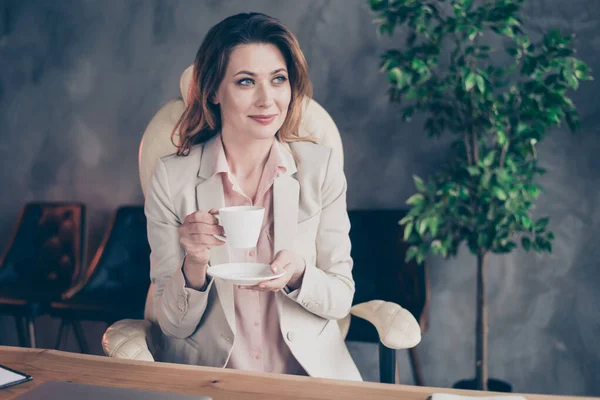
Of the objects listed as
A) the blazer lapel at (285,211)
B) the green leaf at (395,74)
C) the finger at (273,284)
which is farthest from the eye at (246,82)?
the green leaf at (395,74)

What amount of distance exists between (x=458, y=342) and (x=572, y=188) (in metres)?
0.85

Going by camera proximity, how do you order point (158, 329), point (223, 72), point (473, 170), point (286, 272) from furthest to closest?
1. point (473, 170)
2. point (158, 329)
3. point (223, 72)
4. point (286, 272)

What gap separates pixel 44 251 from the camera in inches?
115

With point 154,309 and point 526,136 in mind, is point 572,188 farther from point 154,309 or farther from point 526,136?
point 154,309

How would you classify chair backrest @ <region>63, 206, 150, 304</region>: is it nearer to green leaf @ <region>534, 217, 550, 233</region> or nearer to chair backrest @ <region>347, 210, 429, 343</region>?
chair backrest @ <region>347, 210, 429, 343</region>

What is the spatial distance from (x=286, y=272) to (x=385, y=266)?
1.43 m

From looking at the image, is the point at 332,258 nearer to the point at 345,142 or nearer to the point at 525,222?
the point at 525,222

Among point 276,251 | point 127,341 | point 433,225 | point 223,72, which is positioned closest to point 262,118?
point 223,72

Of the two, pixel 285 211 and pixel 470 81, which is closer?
pixel 285 211

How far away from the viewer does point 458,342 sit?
2.75 m

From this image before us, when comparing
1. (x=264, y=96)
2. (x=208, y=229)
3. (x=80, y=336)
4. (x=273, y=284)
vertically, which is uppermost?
(x=264, y=96)

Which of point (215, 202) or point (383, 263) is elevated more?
point (215, 202)

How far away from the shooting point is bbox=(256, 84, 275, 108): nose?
1364 mm

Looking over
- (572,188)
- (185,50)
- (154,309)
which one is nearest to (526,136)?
(572,188)
